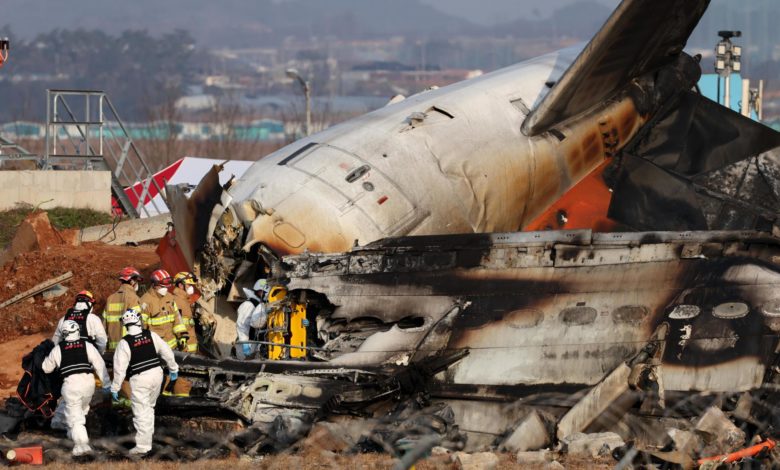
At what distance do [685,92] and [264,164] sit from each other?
736cm

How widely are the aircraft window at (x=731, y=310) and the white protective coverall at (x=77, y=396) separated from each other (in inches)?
285

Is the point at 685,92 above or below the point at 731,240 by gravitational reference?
above

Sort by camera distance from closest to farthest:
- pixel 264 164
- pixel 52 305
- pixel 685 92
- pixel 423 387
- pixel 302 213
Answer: pixel 423 387
pixel 302 213
pixel 264 164
pixel 685 92
pixel 52 305

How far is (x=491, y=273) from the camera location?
1544 centimetres

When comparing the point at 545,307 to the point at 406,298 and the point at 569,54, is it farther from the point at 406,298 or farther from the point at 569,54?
the point at 569,54

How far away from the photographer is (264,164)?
18328mm

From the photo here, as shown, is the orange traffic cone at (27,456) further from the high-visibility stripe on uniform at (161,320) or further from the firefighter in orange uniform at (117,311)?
the firefighter in orange uniform at (117,311)

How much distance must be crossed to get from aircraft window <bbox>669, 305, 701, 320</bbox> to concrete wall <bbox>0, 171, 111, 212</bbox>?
20751mm

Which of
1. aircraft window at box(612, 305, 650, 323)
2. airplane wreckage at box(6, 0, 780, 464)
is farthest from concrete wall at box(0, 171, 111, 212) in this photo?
aircraft window at box(612, 305, 650, 323)

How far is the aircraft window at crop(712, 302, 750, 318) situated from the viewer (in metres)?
14.5

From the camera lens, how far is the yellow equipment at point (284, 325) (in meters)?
15.8

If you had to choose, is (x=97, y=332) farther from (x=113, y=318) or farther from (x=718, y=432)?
(x=718, y=432)

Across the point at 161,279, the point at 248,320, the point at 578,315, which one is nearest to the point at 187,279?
the point at 161,279

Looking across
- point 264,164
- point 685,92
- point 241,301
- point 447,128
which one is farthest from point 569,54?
point 241,301
